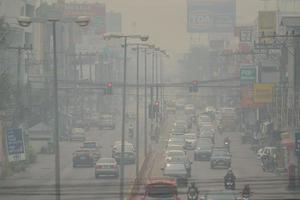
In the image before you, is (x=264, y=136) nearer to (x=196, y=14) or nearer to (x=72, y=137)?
(x=72, y=137)

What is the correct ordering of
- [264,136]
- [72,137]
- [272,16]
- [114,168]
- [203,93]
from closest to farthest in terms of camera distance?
[114,168]
[264,136]
[72,137]
[272,16]
[203,93]

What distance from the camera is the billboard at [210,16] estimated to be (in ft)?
359

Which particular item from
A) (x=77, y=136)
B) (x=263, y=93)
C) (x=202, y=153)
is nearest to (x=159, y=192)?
(x=202, y=153)

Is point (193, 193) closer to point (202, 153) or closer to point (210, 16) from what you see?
point (202, 153)

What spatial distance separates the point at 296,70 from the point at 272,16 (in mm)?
14920

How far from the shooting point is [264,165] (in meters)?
29.9

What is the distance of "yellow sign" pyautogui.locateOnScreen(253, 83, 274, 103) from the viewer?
38.9 meters

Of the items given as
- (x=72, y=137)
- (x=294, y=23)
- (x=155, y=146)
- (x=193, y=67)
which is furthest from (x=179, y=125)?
→ (x=193, y=67)

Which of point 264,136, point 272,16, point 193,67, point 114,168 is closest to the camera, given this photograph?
point 114,168

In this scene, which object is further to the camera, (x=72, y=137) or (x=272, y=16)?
(x=272, y=16)

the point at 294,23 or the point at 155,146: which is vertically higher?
the point at 294,23

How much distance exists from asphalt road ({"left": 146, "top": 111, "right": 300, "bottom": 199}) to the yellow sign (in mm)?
2083

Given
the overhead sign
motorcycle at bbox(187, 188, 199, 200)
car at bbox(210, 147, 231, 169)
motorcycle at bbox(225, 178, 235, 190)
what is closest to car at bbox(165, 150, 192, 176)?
car at bbox(210, 147, 231, 169)

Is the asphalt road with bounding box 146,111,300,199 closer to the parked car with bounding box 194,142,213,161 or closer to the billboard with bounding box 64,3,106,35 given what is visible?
the parked car with bounding box 194,142,213,161
